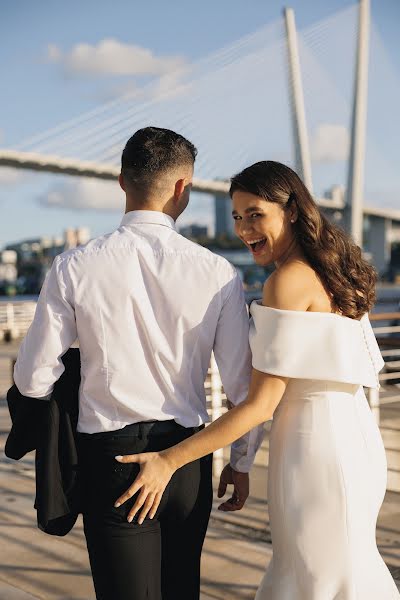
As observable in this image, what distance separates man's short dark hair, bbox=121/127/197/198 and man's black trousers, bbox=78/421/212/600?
529 millimetres

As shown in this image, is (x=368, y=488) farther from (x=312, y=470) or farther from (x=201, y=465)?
(x=201, y=465)

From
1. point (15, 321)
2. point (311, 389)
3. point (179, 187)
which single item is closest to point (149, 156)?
point (179, 187)

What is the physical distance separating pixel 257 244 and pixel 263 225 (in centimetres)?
6

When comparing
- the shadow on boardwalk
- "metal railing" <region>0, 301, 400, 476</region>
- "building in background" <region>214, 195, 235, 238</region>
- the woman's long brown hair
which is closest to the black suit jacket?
the woman's long brown hair

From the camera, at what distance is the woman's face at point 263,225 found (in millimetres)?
1659

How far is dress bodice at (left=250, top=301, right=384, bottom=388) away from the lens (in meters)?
1.56

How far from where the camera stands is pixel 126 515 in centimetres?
154

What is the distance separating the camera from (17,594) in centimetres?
280

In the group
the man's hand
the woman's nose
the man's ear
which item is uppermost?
the man's ear

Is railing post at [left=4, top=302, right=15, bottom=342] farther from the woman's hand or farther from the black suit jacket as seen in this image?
the woman's hand

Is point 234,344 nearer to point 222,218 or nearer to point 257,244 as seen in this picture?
point 257,244

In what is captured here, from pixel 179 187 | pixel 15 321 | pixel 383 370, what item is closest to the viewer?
pixel 179 187

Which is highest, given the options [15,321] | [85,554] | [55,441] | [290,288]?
[290,288]

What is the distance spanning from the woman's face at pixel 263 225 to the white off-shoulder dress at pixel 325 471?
0.49 feet
